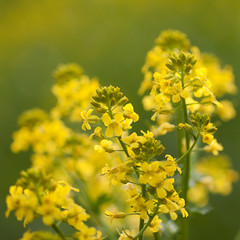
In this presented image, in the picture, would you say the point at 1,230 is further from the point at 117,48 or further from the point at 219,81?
the point at 117,48

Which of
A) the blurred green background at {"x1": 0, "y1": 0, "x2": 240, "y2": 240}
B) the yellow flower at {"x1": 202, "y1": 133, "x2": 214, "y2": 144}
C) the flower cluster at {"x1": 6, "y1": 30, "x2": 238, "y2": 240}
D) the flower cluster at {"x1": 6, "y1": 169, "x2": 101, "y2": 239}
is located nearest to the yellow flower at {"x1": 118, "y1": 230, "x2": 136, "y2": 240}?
the flower cluster at {"x1": 6, "y1": 30, "x2": 238, "y2": 240}

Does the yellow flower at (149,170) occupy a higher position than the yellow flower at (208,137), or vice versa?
the yellow flower at (208,137)

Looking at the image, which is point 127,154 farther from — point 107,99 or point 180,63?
point 180,63

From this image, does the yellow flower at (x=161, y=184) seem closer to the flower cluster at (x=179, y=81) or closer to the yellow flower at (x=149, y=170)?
the yellow flower at (x=149, y=170)

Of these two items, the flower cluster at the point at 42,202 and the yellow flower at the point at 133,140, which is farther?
the yellow flower at the point at 133,140

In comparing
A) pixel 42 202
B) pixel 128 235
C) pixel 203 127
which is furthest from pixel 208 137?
pixel 42 202

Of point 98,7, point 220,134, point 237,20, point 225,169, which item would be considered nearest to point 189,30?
point 237,20

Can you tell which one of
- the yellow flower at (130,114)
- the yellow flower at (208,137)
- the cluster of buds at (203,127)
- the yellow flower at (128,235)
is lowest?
the yellow flower at (128,235)

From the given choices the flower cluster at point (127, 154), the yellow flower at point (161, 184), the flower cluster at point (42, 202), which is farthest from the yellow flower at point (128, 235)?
the yellow flower at point (161, 184)
